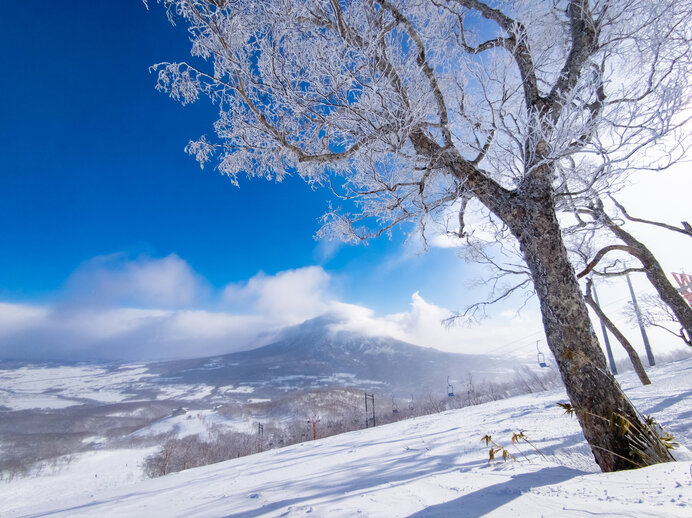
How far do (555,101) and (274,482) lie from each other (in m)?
5.67

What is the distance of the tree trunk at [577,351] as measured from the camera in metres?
2.73

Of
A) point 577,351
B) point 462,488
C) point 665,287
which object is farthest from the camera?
point 665,287

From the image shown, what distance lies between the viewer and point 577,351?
3.05 m

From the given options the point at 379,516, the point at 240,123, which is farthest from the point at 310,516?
the point at 240,123

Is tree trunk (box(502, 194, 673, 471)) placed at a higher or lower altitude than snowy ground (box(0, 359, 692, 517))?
higher

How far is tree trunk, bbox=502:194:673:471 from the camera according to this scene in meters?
2.73

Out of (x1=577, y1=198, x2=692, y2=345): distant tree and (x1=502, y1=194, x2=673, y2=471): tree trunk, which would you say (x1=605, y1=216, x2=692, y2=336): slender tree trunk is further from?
Answer: (x1=502, y1=194, x2=673, y2=471): tree trunk

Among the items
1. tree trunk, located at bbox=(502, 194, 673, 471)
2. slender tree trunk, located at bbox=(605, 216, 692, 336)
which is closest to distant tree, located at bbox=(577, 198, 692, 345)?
slender tree trunk, located at bbox=(605, 216, 692, 336)

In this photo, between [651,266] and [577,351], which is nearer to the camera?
[577,351]

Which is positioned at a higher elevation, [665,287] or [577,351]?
[665,287]

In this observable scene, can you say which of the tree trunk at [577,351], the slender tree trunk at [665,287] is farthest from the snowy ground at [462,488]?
the slender tree trunk at [665,287]

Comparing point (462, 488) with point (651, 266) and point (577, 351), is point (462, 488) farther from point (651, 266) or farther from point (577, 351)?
point (651, 266)

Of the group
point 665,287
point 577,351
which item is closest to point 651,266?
point 665,287

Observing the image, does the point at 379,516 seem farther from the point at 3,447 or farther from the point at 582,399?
the point at 3,447
